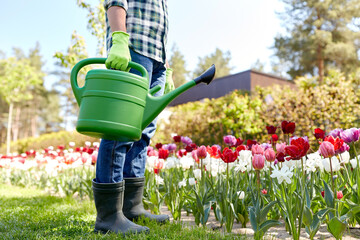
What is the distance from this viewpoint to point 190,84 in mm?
1520

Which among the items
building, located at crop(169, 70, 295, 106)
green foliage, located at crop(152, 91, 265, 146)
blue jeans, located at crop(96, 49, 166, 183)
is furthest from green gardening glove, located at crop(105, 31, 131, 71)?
building, located at crop(169, 70, 295, 106)

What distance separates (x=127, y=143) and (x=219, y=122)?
519cm

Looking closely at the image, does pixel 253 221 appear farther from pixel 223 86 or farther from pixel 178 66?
pixel 178 66

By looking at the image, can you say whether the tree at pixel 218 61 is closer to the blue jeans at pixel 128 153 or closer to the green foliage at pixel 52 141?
the green foliage at pixel 52 141

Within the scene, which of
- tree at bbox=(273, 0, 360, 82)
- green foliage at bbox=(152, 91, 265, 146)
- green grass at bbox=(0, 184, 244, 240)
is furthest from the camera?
tree at bbox=(273, 0, 360, 82)

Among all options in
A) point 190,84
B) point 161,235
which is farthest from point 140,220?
point 190,84

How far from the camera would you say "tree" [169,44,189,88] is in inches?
1359

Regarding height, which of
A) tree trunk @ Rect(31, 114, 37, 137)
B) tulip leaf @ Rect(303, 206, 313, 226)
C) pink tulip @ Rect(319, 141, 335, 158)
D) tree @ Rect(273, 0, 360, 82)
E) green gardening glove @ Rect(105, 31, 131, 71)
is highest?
tree @ Rect(273, 0, 360, 82)

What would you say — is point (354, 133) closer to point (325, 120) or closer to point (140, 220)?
point (140, 220)

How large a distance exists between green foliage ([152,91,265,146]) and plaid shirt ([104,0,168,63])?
176 inches

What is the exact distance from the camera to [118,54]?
1.52m

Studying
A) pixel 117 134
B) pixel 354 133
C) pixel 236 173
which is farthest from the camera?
pixel 236 173

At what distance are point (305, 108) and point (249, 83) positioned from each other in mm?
12428

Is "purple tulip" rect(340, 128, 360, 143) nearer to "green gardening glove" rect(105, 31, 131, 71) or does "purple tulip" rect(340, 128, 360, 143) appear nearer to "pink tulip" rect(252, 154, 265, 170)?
"pink tulip" rect(252, 154, 265, 170)
